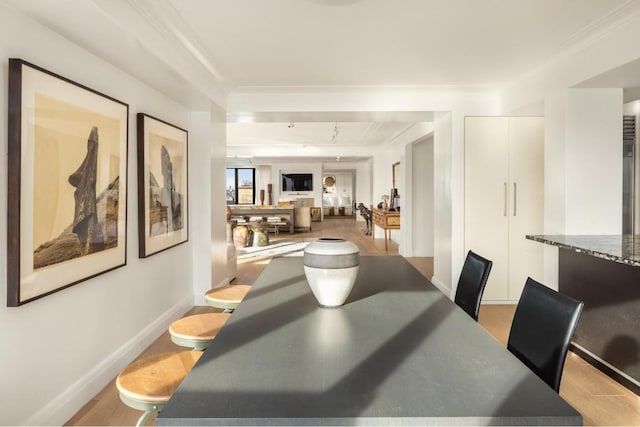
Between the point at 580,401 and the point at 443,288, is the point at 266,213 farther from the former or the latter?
the point at 580,401

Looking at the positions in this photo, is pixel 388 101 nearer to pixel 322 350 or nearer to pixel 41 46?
pixel 41 46

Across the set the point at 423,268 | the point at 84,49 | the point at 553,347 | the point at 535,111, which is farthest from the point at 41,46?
the point at 423,268

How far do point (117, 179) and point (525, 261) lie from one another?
400 centimetres

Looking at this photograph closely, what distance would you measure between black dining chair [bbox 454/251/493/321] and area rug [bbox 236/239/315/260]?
475 centimetres

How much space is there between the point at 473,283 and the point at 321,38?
6.81 ft

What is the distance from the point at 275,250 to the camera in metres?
7.98

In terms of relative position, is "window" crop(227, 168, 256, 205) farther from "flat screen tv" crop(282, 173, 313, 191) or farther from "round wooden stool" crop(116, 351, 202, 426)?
"round wooden stool" crop(116, 351, 202, 426)

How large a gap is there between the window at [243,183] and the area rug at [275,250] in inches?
259

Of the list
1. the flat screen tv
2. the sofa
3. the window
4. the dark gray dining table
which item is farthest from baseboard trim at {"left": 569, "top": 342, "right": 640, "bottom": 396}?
the sofa

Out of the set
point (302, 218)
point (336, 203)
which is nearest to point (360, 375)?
point (302, 218)

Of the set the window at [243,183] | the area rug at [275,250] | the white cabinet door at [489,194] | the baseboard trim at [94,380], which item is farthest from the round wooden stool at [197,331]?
the window at [243,183]

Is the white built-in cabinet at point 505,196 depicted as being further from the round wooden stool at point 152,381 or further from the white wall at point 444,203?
the round wooden stool at point 152,381

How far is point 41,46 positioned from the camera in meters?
2.00

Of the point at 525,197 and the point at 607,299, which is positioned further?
the point at 525,197
